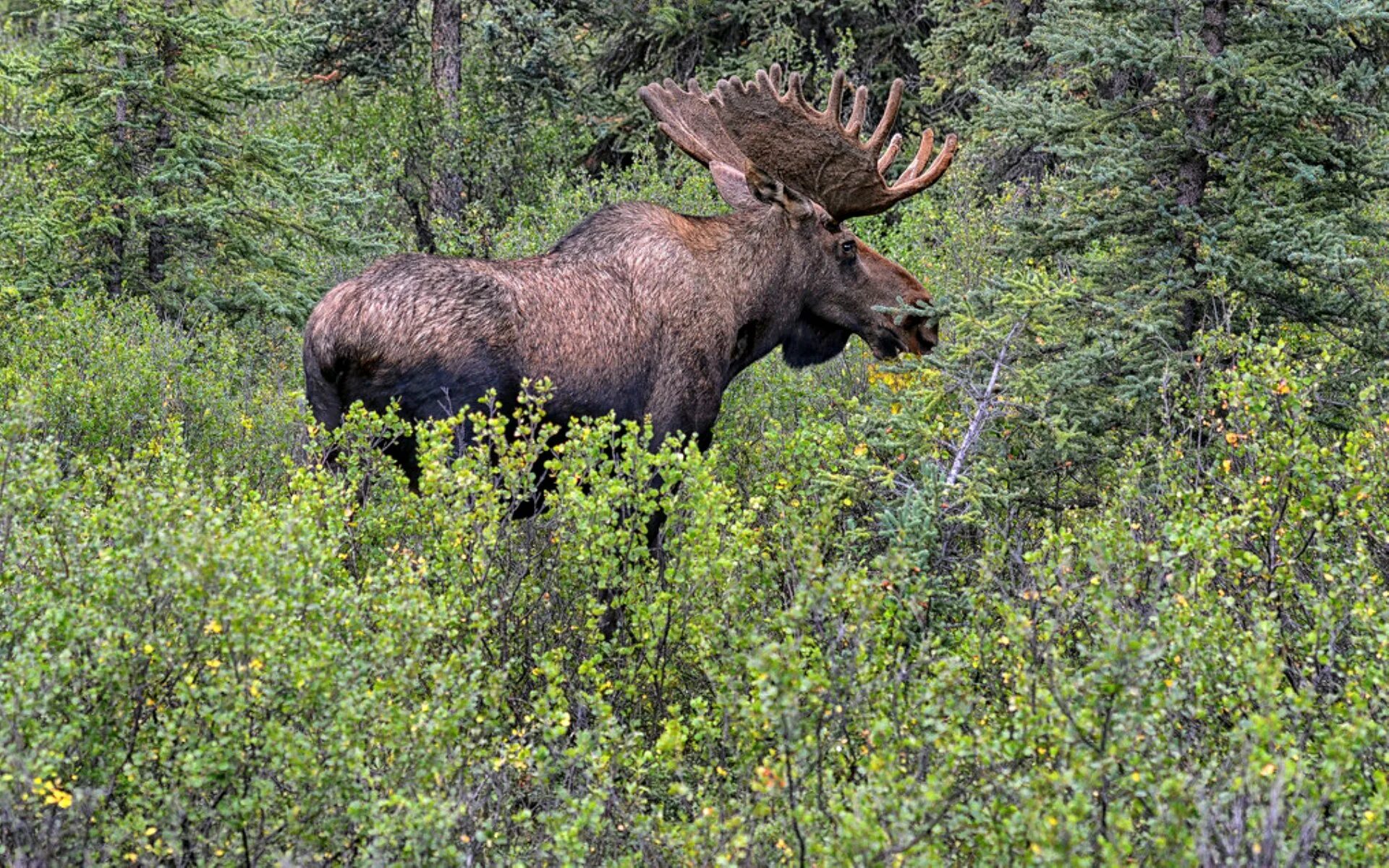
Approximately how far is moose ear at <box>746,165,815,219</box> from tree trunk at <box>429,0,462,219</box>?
8.64m

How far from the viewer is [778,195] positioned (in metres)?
7.53

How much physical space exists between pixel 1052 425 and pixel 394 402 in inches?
105

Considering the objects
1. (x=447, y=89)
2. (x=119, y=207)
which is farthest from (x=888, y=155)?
(x=447, y=89)

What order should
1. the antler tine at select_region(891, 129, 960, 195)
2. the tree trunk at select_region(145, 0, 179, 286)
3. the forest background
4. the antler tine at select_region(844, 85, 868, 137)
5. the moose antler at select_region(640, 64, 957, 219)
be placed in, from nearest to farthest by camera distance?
the forest background → the antler tine at select_region(844, 85, 868, 137) → the moose antler at select_region(640, 64, 957, 219) → the antler tine at select_region(891, 129, 960, 195) → the tree trunk at select_region(145, 0, 179, 286)

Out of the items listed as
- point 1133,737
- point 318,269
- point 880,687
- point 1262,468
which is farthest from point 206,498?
point 318,269

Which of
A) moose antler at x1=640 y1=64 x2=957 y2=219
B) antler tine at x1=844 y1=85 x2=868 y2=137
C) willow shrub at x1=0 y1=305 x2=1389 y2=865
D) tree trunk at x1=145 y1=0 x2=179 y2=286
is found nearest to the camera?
willow shrub at x1=0 y1=305 x2=1389 y2=865

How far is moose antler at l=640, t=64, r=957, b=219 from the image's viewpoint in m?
7.87

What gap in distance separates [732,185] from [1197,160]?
2371 millimetres

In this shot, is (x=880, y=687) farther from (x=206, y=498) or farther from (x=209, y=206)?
(x=209, y=206)

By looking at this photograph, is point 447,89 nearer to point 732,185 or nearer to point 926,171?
point 926,171

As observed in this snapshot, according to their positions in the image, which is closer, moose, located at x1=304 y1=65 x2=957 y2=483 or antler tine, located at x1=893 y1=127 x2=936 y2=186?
moose, located at x1=304 y1=65 x2=957 y2=483

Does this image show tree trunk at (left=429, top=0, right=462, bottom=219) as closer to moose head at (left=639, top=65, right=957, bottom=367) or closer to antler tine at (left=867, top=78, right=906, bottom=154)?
moose head at (left=639, top=65, right=957, bottom=367)

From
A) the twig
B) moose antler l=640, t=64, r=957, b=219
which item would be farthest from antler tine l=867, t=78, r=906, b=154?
the twig

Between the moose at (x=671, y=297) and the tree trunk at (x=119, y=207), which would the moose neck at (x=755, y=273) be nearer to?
the moose at (x=671, y=297)
